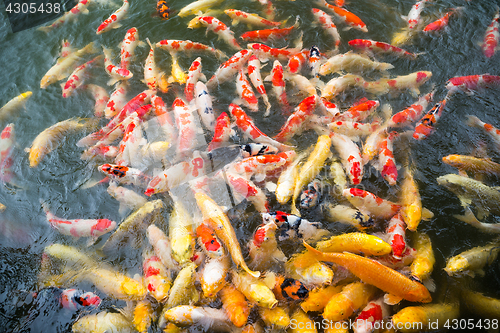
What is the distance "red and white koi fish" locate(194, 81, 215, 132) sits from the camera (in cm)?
425

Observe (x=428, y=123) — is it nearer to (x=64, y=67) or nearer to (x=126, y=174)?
(x=126, y=174)

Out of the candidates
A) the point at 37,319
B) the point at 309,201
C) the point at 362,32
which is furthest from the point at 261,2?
the point at 37,319

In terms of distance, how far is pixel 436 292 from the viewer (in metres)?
2.81

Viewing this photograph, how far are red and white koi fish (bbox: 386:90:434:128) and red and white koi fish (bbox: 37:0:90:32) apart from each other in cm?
650

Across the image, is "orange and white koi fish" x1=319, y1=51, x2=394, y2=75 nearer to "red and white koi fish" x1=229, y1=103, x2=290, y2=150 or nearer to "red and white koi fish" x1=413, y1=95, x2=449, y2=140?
"red and white koi fish" x1=413, y1=95, x2=449, y2=140

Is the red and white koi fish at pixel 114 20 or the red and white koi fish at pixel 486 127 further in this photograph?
the red and white koi fish at pixel 114 20

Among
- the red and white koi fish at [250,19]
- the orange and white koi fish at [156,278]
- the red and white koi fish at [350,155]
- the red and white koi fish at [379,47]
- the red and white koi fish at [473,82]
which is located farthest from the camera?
the red and white koi fish at [250,19]

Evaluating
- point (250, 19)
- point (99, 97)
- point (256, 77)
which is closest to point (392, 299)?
point (256, 77)

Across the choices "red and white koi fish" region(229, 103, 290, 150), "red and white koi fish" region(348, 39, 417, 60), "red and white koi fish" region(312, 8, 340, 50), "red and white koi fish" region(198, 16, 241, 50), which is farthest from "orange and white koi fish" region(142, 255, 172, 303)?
"red and white koi fish" region(348, 39, 417, 60)

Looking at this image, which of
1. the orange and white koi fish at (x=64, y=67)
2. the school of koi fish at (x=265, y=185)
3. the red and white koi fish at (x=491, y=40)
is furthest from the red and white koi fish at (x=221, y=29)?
the red and white koi fish at (x=491, y=40)

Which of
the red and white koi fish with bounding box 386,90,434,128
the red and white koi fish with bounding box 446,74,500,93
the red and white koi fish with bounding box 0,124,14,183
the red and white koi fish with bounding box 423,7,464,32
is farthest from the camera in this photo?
the red and white koi fish with bounding box 423,7,464,32

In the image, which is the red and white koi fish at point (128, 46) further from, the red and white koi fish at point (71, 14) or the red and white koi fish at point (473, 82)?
the red and white koi fish at point (473, 82)

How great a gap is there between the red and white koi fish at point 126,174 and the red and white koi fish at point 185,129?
0.53 metres

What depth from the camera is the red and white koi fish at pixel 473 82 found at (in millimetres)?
4352
